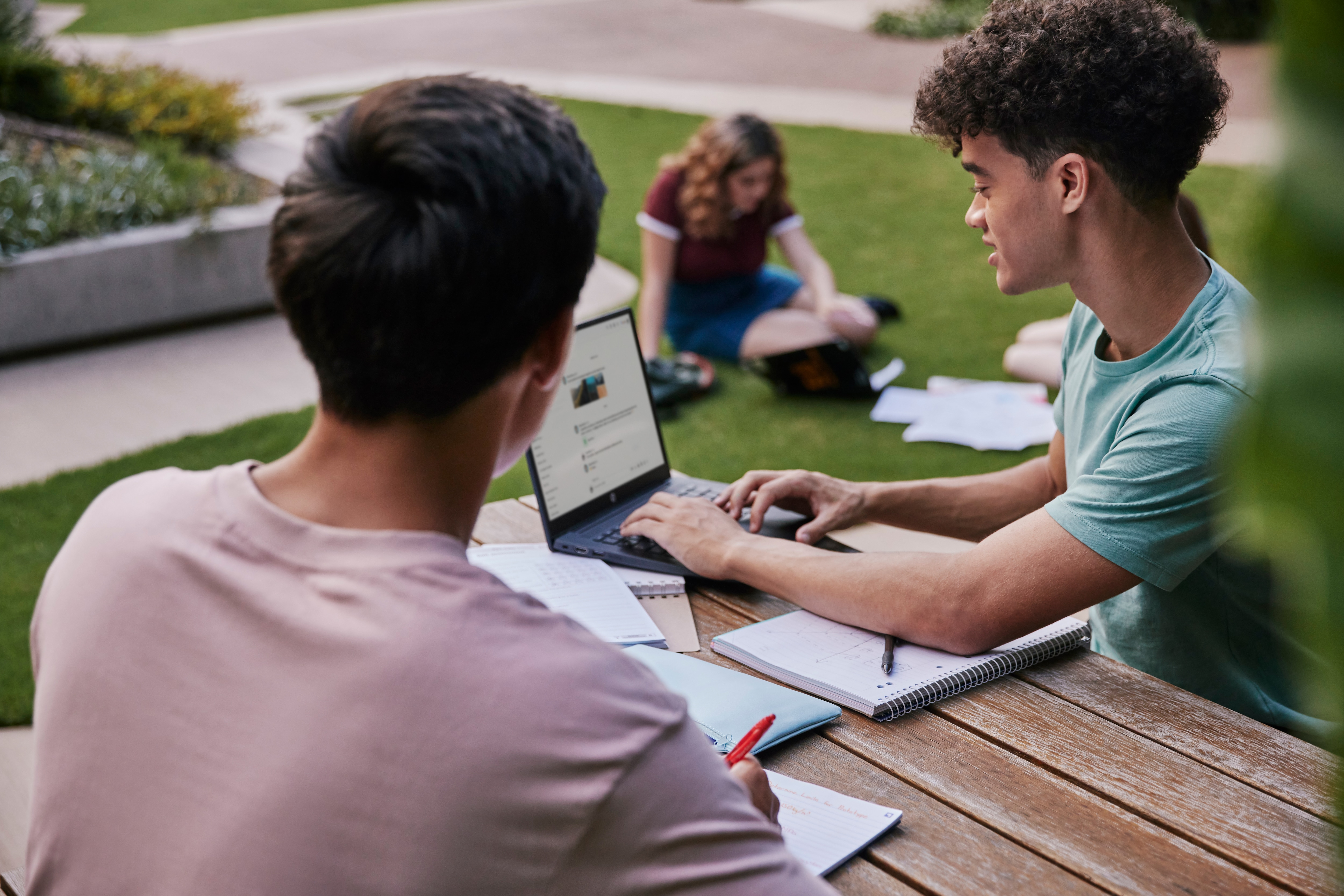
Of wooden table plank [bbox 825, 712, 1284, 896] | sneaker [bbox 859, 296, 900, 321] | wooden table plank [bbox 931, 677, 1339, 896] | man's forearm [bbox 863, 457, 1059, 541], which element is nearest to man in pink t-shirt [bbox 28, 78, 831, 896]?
wooden table plank [bbox 825, 712, 1284, 896]

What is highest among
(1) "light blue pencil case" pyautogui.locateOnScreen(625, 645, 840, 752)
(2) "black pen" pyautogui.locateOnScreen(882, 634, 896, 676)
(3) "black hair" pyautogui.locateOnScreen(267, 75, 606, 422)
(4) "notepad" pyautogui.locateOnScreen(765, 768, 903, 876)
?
(3) "black hair" pyautogui.locateOnScreen(267, 75, 606, 422)

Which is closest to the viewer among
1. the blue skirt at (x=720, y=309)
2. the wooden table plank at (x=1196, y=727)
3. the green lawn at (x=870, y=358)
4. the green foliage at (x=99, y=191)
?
the wooden table plank at (x=1196, y=727)

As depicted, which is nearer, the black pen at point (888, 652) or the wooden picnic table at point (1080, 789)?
the wooden picnic table at point (1080, 789)

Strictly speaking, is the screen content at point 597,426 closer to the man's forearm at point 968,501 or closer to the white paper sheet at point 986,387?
the man's forearm at point 968,501

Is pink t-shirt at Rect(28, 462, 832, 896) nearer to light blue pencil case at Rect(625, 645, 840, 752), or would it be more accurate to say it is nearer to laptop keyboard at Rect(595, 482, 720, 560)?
light blue pencil case at Rect(625, 645, 840, 752)

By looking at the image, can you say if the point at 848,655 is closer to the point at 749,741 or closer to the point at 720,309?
the point at 749,741

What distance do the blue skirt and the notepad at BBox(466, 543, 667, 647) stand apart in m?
3.68

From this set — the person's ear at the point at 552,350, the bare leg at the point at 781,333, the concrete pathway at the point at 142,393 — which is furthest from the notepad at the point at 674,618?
the bare leg at the point at 781,333

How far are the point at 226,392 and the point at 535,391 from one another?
4.65 meters

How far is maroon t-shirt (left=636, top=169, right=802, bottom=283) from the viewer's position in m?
5.34

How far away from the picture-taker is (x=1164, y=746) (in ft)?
4.70

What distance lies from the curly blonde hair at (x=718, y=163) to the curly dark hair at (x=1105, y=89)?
338 centimetres

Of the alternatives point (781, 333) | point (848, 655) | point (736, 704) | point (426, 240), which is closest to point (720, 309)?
point (781, 333)

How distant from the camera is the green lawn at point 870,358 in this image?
4.03 m
